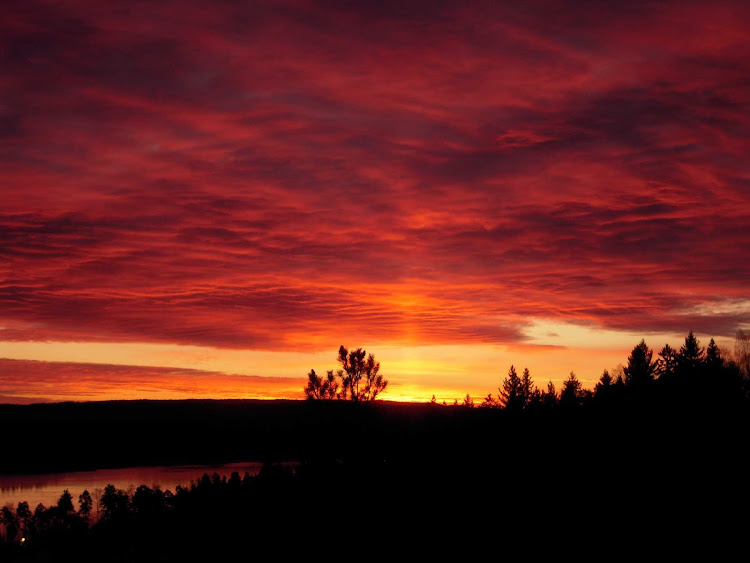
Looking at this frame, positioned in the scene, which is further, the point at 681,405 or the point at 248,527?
the point at 681,405

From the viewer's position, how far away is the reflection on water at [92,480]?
33.4 m

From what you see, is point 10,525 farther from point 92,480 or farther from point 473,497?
point 92,480

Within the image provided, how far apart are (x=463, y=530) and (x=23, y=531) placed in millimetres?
11363

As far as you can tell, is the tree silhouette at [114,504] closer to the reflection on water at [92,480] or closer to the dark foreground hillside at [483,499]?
the dark foreground hillside at [483,499]

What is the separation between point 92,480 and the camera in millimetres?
41688

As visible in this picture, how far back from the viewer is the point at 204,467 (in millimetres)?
47500

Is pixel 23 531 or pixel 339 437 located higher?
pixel 339 437

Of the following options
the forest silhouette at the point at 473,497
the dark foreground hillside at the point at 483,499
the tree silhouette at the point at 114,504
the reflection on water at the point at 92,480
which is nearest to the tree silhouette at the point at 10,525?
the forest silhouette at the point at 473,497

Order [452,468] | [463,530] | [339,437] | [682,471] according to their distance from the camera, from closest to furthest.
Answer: [463,530] < [682,471] < [452,468] < [339,437]

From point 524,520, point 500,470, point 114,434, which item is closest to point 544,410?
point 500,470

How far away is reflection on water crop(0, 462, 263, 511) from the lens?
33.4 meters

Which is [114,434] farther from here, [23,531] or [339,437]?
[23,531]

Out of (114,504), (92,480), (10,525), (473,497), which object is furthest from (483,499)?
(92,480)

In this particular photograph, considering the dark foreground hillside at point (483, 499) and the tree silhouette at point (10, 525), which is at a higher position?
the dark foreground hillside at point (483, 499)
